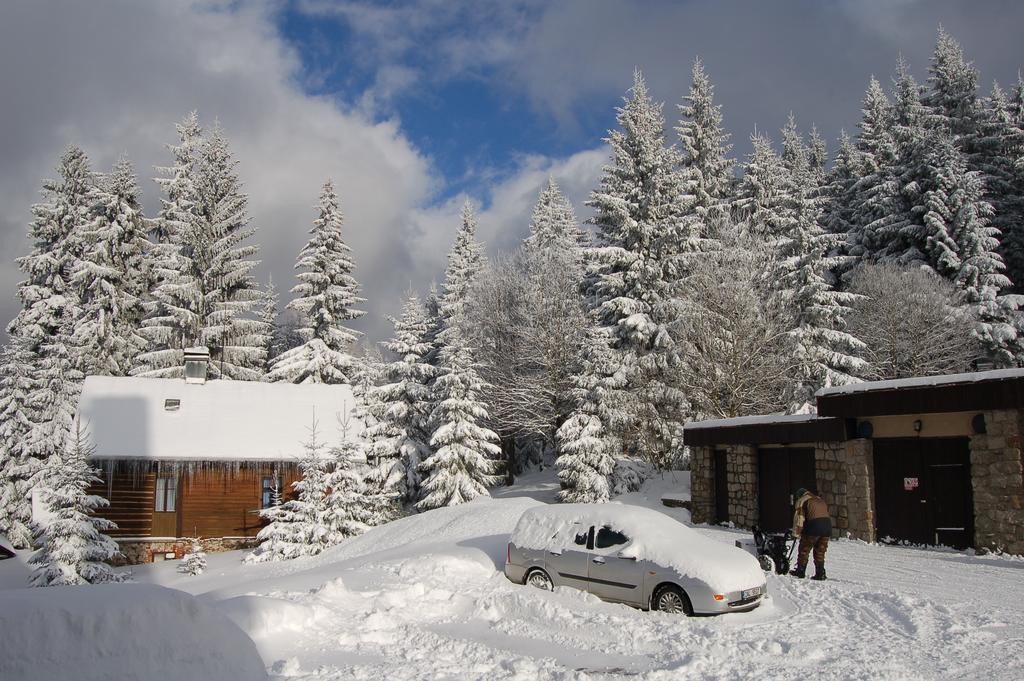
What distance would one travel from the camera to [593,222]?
115 ft

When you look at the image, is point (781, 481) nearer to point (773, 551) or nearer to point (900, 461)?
point (900, 461)

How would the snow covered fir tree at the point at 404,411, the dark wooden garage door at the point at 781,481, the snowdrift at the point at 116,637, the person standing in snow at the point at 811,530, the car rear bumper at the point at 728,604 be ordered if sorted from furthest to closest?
the snow covered fir tree at the point at 404,411 < the dark wooden garage door at the point at 781,481 < the person standing in snow at the point at 811,530 < the car rear bumper at the point at 728,604 < the snowdrift at the point at 116,637

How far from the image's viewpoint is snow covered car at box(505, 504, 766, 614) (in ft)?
35.6

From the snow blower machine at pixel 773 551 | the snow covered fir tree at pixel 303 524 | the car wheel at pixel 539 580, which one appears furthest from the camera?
the snow covered fir tree at pixel 303 524

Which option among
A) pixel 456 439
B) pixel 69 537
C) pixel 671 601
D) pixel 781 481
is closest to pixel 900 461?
pixel 781 481

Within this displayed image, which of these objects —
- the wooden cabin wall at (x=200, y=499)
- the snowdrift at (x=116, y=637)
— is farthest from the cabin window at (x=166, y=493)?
the snowdrift at (x=116, y=637)

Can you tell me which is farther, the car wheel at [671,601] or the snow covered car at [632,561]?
the car wheel at [671,601]

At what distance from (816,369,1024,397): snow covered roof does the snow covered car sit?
6.96m

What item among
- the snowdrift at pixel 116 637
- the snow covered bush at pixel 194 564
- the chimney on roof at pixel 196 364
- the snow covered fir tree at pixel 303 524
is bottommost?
the snow covered bush at pixel 194 564

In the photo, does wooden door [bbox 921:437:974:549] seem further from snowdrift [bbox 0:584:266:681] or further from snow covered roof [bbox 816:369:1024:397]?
snowdrift [bbox 0:584:266:681]

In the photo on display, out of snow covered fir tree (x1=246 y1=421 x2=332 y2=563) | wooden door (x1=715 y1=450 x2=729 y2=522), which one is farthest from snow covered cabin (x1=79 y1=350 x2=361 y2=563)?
wooden door (x1=715 y1=450 x2=729 y2=522)

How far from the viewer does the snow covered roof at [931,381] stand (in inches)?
578

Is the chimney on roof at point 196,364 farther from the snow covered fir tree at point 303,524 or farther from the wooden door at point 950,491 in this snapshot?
the wooden door at point 950,491

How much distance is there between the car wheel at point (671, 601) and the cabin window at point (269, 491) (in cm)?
2257
